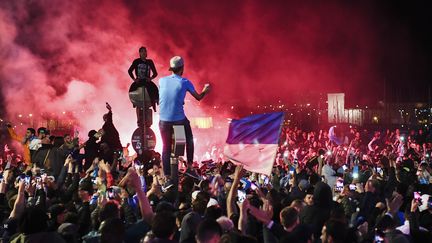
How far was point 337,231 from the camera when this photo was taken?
4.92 meters

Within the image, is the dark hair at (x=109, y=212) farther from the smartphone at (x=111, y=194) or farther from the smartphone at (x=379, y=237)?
the smartphone at (x=379, y=237)

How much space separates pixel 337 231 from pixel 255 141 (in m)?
2.78

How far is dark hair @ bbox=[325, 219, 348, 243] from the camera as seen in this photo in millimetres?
4918

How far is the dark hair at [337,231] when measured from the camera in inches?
194

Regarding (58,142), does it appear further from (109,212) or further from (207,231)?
(207,231)

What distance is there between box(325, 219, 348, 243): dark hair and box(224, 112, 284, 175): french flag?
2209 millimetres

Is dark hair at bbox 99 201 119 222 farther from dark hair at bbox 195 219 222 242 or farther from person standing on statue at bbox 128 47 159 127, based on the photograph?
person standing on statue at bbox 128 47 159 127

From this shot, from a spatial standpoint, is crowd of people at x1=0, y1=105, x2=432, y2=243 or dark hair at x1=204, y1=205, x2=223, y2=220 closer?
crowd of people at x1=0, y1=105, x2=432, y2=243

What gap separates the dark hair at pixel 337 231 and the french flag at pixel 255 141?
2.21 m

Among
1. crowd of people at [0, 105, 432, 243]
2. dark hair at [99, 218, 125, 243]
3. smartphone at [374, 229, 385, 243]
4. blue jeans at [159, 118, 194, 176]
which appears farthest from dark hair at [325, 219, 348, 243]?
blue jeans at [159, 118, 194, 176]

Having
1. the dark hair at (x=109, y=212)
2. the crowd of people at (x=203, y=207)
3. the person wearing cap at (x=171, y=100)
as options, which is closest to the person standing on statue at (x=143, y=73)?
the crowd of people at (x=203, y=207)

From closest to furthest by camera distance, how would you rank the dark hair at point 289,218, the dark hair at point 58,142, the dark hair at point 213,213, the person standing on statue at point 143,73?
the dark hair at point 289,218
the dark hair at point 213,213
the person standing on statue at point 143,73
the dark hair at point 58,142

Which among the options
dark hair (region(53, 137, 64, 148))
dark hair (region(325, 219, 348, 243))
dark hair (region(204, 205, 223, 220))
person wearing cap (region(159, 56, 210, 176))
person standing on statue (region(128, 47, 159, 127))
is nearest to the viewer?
dark hair (region(325, 219, 348, 243))

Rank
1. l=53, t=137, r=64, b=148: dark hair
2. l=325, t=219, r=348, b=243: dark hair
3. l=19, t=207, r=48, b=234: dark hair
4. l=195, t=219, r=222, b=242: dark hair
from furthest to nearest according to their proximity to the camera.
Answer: l=53, t=137, r=64, b=148: dark hair
l=19, t=207, r=48, b=234: dark hair
l=325, t=219, r=348, b=243: dark hair
l=195, t=219, r=222, b=242: dark hair
